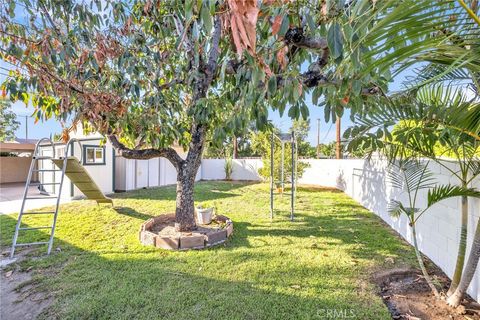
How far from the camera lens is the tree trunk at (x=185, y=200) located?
14.9 feet

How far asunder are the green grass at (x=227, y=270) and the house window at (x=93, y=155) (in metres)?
3.27

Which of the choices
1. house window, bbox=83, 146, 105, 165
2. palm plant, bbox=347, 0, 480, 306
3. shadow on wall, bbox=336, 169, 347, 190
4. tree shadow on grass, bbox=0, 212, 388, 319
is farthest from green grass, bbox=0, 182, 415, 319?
shadow on wall, bbox=336, 169, 347, 190

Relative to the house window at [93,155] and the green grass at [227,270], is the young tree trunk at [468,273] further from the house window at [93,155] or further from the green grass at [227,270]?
the house window at [93,155]

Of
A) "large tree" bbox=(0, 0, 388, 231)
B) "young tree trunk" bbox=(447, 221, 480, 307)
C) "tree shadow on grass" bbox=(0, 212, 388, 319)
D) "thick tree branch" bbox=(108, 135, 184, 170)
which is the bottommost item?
"tree shadow on grass" bbox=(0, 212, 388, 319)

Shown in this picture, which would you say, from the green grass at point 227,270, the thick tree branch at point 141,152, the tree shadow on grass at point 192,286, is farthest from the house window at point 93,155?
the tree shadow on grass at point 192,286

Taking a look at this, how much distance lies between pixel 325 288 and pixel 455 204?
5.78ft

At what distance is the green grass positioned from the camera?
248cm

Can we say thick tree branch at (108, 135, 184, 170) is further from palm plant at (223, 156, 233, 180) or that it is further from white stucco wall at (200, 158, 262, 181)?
palm plant at (223, 156, 233, 180)

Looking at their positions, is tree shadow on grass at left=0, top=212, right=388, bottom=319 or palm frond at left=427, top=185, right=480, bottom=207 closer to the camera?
palm frond at left=427, top=185, right=480, bottom=207

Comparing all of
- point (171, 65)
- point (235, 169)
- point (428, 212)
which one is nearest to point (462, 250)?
point (428, 212)

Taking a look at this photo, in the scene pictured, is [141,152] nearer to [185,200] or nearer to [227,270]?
[185,200]

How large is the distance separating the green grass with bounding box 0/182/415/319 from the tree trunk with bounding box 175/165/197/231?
0.73m

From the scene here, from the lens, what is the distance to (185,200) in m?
4.55

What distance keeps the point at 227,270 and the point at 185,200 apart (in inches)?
65.6
